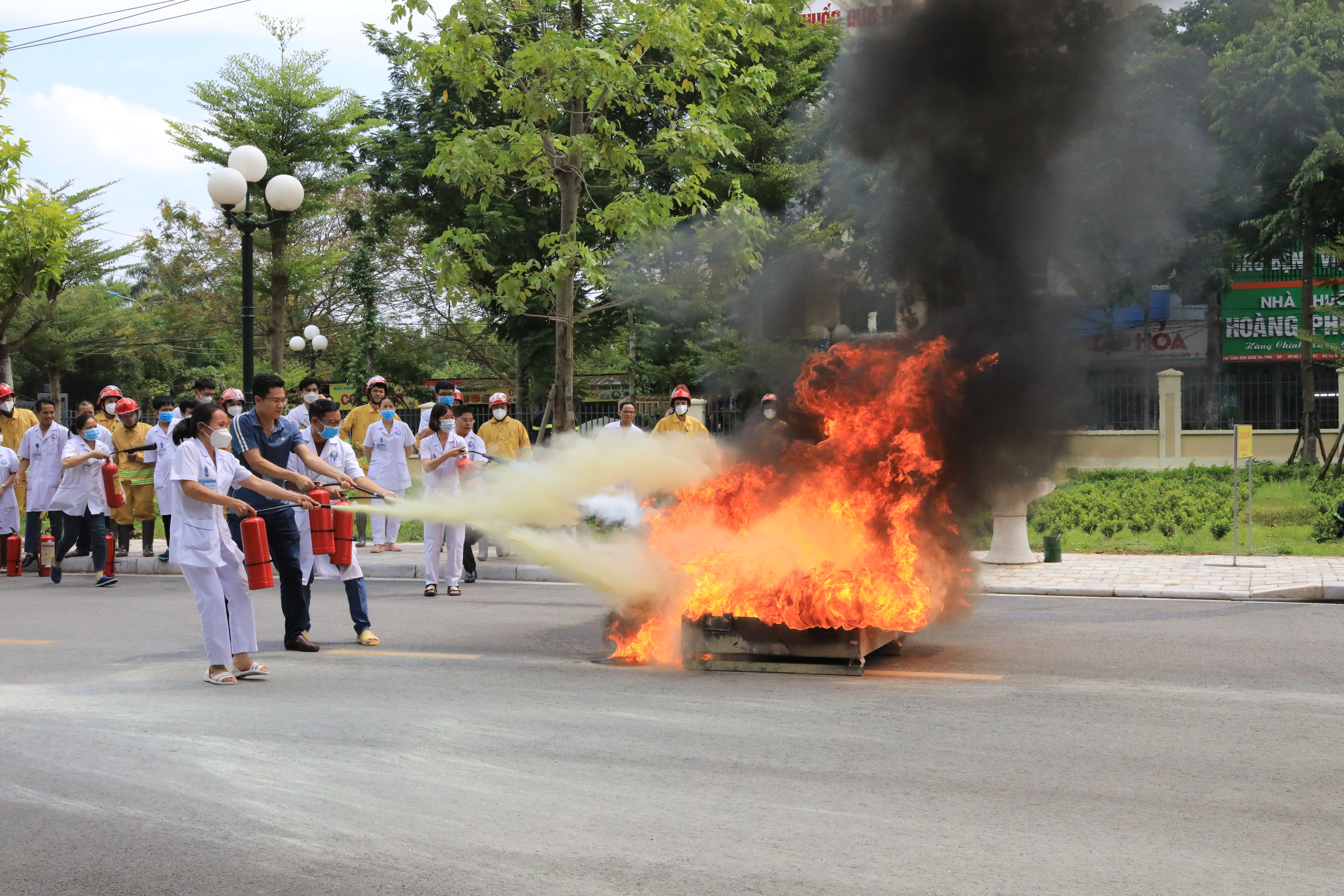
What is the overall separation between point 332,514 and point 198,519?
4.11 ft

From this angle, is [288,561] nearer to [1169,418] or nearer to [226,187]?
[226,187]

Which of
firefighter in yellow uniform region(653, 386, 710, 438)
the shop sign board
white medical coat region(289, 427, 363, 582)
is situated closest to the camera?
white medical coat region(289, 427, 363, 582)

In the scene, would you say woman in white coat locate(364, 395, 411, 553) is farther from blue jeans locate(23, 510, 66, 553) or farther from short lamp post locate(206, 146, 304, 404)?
blue jeans locate(23, 510, 66, 553)

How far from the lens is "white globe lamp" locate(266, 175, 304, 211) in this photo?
14.7m

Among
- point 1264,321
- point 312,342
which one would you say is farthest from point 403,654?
point 1264,321

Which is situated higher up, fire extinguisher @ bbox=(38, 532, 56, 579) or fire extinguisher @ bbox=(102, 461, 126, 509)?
fire extinguisher @ bbox=(102, 461, 126, 509)

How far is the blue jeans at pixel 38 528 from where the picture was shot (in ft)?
44.9

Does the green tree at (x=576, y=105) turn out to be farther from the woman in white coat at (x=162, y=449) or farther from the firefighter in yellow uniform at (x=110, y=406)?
the firefighter in yellow uniform at (x=110, y=406)

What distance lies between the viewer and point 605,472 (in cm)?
901

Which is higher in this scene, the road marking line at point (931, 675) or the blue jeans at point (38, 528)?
the blue jeans at point (38, 528)

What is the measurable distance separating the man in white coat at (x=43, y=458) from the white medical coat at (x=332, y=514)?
535cm

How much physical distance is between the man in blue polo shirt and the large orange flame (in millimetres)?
2387

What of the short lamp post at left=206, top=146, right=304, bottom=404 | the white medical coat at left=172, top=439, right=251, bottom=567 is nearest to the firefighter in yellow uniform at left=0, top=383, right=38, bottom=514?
the short lamp post at left=206, top=146, right=304, bottom=404

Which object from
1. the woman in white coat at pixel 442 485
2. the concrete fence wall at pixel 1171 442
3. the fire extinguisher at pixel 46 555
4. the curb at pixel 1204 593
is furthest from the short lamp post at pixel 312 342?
the curb at pixel 1204 593
